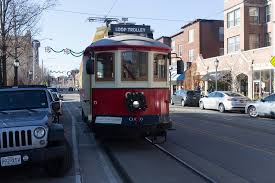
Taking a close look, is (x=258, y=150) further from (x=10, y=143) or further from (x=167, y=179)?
(x=10, y=143)

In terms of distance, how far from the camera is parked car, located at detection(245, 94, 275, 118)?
23797 mm

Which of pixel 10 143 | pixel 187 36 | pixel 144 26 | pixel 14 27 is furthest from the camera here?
pixel 187 36

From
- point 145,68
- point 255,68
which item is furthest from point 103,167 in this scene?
point 255,68

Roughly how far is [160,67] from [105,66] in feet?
5.20

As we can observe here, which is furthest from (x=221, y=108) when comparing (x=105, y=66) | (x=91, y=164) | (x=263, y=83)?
(x=91, y=164)

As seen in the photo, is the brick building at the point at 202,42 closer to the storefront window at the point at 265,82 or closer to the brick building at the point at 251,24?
the brick building at the point at 251,24

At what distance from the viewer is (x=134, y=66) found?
12.3m

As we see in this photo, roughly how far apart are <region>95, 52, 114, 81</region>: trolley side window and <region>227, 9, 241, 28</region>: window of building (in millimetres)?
37280

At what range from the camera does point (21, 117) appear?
8641mm

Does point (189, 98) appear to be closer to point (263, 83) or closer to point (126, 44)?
point (263, 83)

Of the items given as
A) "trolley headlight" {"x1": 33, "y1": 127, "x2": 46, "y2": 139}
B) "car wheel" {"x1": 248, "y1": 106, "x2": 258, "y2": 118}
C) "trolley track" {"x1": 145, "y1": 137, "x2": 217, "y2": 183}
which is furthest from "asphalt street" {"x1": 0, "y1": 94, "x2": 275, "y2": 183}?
"car wheel" {"x1": 248, "y1": 106, "x2": 258, "y2": 118}

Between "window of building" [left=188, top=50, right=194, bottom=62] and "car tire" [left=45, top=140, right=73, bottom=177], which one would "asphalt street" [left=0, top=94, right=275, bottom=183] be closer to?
"car tire" [left=45, top=140, right=73, bottom=177]

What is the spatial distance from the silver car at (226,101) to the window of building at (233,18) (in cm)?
1818

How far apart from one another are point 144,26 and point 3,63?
14.3 meters
